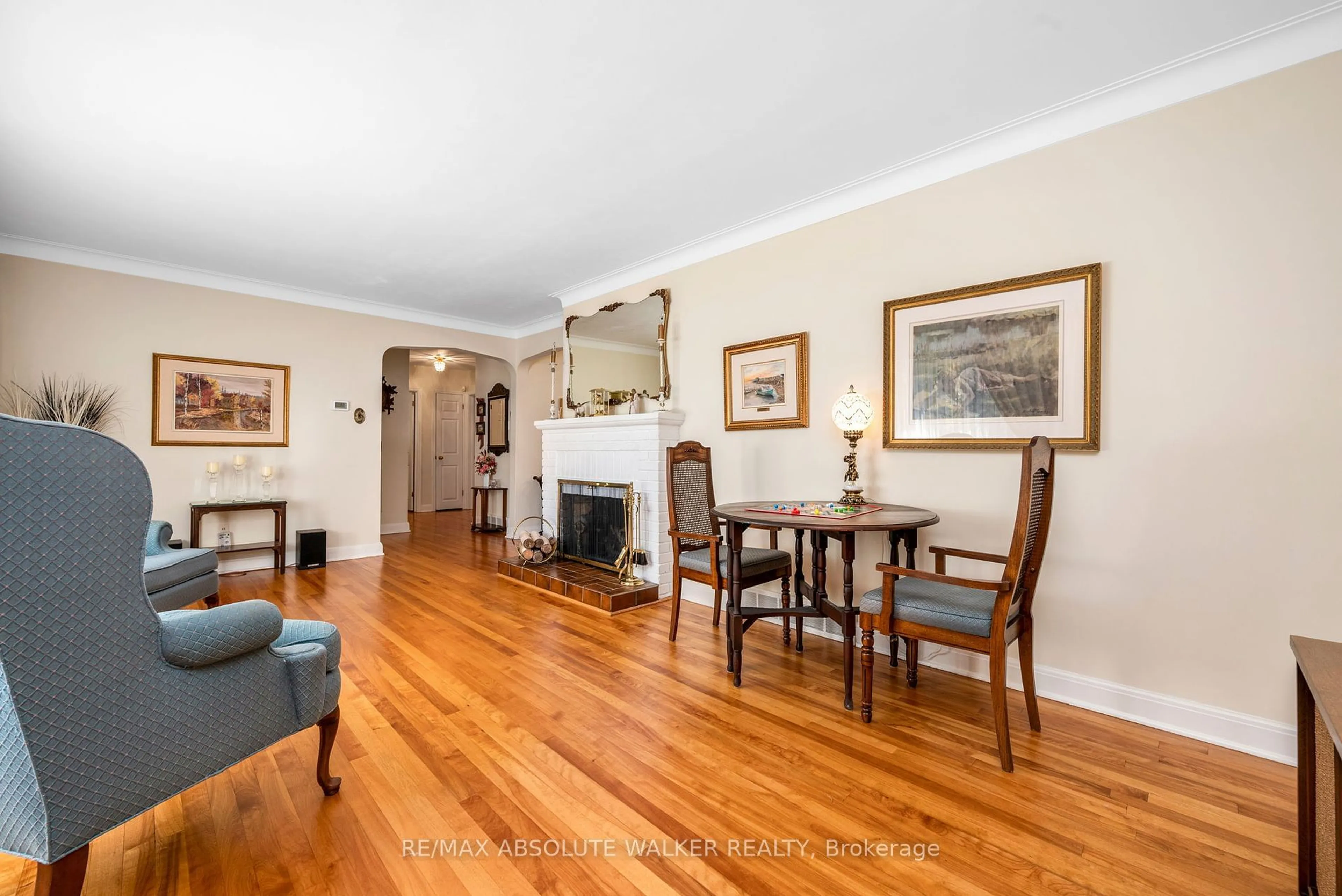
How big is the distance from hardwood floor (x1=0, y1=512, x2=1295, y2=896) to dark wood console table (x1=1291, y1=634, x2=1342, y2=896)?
0.16 metres

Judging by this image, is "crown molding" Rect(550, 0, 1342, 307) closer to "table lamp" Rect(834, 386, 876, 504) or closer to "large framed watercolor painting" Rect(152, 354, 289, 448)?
"table lamp" Rect(834, 386, 876, 504)

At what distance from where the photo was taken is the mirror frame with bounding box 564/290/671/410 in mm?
4406

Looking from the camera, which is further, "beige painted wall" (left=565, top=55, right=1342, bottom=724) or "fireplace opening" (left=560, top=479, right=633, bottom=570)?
"fireplace opening" (left=560, top=479, right=633, bottom=570)

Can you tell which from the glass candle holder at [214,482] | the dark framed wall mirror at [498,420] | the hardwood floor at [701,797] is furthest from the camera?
the dark framed wall mirror at [498,420]

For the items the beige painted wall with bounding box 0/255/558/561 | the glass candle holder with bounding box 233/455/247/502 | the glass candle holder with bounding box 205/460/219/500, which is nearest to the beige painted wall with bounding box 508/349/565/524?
the beige painted wall with bounding box 0/255/558/561

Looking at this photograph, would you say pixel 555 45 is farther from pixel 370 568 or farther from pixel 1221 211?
pixel 370 568

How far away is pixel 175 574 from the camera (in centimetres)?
311

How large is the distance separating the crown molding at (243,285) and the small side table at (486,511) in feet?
6.42

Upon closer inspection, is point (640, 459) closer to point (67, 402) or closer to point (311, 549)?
point (311, 549)

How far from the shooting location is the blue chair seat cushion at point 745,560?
2.98 metres

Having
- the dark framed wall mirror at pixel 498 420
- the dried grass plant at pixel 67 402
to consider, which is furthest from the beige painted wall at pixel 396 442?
the dried grass plant at pixel 67 402

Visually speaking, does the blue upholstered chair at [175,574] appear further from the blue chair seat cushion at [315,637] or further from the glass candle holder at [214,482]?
the blue chair seat cushion at [315,637]

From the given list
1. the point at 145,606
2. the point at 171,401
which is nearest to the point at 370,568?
the point at 171,401

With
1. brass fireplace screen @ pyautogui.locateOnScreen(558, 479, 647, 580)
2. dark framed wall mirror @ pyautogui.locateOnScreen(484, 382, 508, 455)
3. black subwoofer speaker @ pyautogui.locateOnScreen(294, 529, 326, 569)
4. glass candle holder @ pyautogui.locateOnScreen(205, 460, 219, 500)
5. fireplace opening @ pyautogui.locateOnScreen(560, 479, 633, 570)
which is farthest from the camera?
dark framed wall mirror @ pyautogui.locateOnScreen(484, 382, 508, 455)
